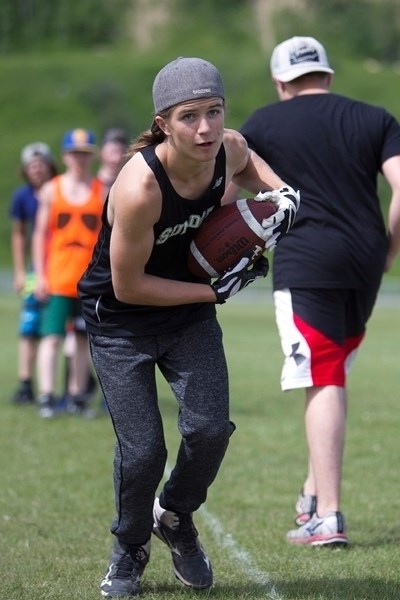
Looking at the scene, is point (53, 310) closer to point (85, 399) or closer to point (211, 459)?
point (85, 399)

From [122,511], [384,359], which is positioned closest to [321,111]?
[122,511]

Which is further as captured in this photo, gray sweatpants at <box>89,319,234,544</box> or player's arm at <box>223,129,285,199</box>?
player's arm at <box>223,129,285,199</box>

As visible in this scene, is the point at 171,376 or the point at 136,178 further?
the point at 171,376

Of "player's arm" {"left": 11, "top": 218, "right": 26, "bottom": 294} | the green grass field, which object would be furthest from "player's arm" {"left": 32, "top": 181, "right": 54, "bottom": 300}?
the green grass field

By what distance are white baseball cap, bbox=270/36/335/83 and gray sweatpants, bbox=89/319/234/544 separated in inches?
67.8

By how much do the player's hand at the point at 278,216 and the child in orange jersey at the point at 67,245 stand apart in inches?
202

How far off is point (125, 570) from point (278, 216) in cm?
147

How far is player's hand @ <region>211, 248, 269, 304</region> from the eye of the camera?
4594mm

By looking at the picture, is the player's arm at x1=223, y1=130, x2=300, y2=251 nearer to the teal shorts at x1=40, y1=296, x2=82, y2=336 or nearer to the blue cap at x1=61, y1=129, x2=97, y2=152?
the blue cap at x1=61, y1=129, x2=97, y2=152

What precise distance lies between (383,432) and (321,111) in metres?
3.69

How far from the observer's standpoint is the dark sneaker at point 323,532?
5570 mm

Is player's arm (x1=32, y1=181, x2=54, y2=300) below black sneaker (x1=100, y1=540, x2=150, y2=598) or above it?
above

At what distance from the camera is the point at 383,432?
9062mm

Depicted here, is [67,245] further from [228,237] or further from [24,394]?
[228,237]
